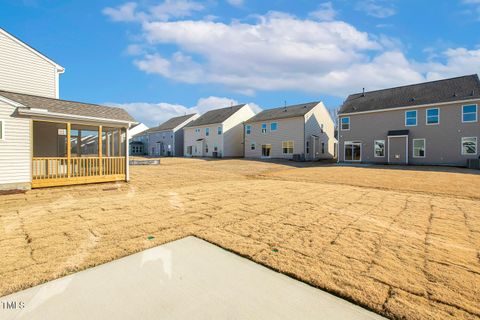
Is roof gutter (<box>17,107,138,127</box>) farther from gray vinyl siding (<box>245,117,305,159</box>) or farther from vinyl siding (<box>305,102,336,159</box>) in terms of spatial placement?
vinyl siding (<box>305,102,336,159</box>)

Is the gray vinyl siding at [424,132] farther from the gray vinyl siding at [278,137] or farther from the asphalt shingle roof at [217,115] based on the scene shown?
the asphalt shingle roof at [217,115]

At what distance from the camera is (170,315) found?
2.40 meters

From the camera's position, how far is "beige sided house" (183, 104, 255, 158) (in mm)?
35188

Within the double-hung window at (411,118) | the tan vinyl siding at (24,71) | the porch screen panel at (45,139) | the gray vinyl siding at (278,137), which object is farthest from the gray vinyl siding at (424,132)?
the tan vinyl siding at (24,71)

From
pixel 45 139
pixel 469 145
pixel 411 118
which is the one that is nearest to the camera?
pixel 45 139

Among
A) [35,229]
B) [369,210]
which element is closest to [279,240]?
[369,210]

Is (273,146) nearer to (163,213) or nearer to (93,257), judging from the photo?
(163,213)

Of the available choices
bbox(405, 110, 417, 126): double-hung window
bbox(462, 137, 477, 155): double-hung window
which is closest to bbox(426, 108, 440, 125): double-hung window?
bbox(405, 110, 417, 126): double-hung window

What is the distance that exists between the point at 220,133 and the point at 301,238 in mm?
31611

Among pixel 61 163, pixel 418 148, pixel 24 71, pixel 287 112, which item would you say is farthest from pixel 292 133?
pixel 24 71

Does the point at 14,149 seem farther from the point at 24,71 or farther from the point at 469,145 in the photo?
the point at 469,145

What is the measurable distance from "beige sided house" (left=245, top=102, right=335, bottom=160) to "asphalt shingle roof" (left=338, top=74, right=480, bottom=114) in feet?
14.2

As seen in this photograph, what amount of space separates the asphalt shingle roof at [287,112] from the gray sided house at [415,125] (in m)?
4.64

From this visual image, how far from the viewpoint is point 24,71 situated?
12.7 meters
